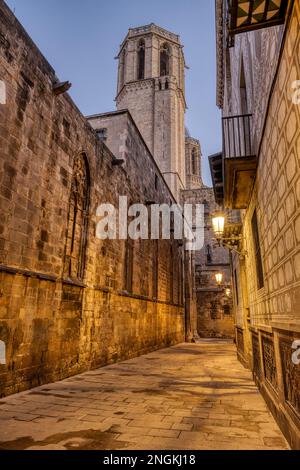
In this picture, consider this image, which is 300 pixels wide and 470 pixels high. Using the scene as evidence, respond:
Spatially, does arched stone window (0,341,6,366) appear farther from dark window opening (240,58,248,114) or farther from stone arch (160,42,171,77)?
stone arch (160,42,171,77)

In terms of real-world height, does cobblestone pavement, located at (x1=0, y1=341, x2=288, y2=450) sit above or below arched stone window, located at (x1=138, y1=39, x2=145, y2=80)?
below

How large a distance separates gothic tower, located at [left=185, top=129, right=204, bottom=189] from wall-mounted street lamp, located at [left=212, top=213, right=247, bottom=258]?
3941 centimetres

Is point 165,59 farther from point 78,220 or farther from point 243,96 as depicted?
point 78,220

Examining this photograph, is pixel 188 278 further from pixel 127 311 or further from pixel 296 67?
pixel 296 67

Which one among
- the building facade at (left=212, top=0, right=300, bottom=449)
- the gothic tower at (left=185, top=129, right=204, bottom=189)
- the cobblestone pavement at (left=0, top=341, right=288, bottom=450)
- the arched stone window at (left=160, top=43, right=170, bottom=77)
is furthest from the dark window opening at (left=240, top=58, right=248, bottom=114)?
the gothic tower at (left=185, top=129, right=204, bottom=189)

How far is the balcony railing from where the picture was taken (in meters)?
5.59

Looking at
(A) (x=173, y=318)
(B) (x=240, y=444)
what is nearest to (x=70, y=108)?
(B) (x=240, y=444)

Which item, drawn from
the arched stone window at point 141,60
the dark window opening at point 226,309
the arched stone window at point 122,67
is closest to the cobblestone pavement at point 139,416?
the dark window opening at point 226,309

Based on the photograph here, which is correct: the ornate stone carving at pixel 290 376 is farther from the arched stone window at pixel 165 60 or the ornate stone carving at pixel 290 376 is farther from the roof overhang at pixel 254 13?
the arched stone window at pixel 165 60

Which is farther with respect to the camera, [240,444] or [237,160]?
[237,160]

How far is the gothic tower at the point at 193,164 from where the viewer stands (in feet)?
157

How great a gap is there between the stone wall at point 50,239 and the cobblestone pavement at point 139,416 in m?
0.85

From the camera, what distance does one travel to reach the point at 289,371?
3094mm
